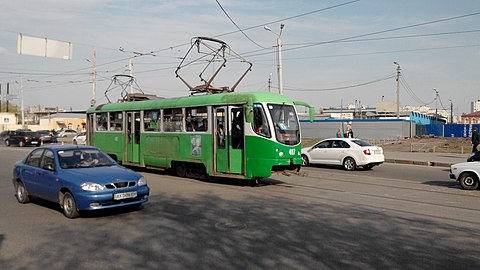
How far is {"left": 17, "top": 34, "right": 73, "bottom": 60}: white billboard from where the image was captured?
824 inches

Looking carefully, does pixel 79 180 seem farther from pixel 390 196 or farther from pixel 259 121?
pixel 390 196

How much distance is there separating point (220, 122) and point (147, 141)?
14.2 ft

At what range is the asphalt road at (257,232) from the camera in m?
5.80

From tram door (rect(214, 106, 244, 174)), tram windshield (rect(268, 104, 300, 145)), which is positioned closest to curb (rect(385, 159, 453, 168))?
tram windshield (rect(268, 104, 300, 145))

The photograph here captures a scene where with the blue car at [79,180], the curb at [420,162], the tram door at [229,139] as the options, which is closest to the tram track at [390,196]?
the tram door at [229,139]

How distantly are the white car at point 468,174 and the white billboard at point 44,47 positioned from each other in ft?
62.2

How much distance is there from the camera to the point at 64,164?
29.8ft

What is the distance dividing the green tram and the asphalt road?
1.12 meters

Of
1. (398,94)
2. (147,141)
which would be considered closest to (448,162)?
(147,141)

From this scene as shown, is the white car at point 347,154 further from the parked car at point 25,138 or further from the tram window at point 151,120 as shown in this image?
the parked car at point 25,138

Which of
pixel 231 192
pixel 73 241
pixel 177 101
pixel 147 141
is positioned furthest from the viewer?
pixel 147 141

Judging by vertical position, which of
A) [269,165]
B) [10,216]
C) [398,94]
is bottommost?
[10,216]

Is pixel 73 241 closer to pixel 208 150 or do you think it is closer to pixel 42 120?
pixel 208 150

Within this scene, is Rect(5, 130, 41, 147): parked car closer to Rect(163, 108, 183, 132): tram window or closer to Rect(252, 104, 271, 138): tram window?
Rect(163, 108, 183, 132): tram window
